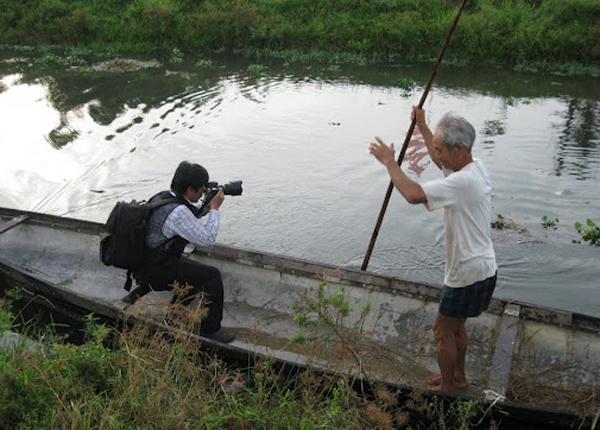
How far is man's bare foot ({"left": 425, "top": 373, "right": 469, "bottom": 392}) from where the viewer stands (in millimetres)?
3572

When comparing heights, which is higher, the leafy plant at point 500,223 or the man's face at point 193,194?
the man's face at point 193,194

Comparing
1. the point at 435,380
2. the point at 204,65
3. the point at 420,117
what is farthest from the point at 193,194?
the point at 204,65

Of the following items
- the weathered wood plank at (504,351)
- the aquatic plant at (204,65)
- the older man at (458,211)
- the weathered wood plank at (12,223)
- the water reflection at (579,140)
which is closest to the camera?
the older man at (458,211)

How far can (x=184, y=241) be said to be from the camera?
13.0 ft

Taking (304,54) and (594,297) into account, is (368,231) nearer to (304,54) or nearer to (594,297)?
(594,297)

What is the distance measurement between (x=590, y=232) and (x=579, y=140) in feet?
11.7

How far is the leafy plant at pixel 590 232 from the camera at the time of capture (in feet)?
21.1

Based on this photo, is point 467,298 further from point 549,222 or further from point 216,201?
point 549,222

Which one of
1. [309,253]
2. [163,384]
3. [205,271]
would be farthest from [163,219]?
[309,253]

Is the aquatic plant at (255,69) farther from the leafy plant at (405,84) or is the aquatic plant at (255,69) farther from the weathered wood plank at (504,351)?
the weathered wood plank at (504,351)

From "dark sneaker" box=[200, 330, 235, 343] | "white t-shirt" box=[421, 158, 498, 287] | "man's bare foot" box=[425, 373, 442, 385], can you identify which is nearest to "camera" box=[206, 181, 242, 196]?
"dark sneaker" box=[200, 330, 235, 343]

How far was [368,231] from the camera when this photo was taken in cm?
693

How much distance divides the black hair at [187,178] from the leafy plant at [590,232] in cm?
474

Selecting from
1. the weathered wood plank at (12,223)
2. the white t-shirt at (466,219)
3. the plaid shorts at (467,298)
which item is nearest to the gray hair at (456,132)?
the white t-shirt at (466,219)
